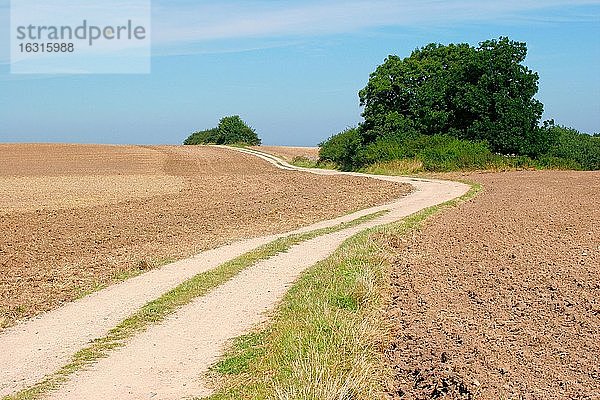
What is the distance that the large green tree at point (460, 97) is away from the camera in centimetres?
5488

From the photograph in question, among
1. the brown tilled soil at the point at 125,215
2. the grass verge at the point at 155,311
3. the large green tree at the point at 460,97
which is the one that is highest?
the large green tree at the point at 460,97

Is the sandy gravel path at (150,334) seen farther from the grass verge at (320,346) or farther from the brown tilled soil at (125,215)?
the brown tilled soil at (125,215)

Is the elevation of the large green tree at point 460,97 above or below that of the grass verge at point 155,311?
above

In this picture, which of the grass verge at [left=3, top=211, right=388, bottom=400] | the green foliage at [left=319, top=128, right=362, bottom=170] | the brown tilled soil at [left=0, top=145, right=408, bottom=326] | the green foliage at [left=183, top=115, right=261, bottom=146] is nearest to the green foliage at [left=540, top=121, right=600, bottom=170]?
the green foliage at [left=319, top=128, right=362, bottom=170]

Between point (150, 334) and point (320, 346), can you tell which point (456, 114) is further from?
point (320, 346)

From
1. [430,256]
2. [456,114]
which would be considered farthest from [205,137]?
[430,256]

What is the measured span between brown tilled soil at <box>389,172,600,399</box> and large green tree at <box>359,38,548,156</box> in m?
33.9

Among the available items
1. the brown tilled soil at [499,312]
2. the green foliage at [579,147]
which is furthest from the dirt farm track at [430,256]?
the green foliage at [579,147]

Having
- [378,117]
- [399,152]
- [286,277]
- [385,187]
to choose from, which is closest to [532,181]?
[385,187]

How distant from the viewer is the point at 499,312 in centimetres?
1091

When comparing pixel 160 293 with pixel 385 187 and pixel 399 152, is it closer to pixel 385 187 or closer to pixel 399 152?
pixel 385 187

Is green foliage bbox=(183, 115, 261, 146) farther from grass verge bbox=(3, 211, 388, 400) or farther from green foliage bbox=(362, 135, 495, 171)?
grass verge bbox=(3, 211, 388, 400)

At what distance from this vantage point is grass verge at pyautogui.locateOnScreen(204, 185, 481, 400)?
8.69 meters

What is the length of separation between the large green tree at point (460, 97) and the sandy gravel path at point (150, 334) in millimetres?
37651
